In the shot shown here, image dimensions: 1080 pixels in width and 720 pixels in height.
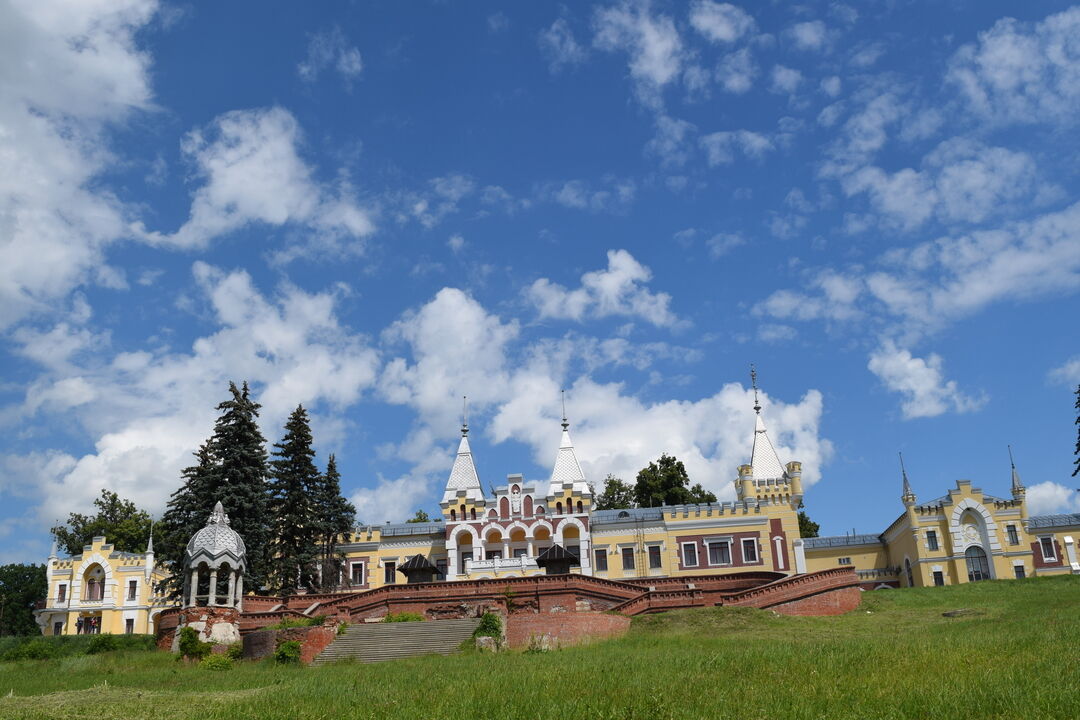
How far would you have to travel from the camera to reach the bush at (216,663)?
30891 mm

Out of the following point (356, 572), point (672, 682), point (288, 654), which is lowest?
point (672, 682)

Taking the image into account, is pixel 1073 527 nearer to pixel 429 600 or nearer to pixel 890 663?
pixel 429 600

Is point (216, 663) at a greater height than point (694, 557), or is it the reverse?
point (694, 557)

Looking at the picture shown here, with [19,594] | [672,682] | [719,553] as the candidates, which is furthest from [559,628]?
[19,594]

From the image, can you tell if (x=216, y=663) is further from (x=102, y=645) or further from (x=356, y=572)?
(x=356, y=572)

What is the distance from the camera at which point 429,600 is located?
38.2 metres

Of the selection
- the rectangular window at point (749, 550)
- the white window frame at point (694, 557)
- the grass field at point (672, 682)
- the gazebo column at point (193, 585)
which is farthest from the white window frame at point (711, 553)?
the gazebo column at point (193, 585)

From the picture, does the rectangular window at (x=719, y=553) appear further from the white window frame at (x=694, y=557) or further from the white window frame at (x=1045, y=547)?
the white window frame at (x=1045, y=547)

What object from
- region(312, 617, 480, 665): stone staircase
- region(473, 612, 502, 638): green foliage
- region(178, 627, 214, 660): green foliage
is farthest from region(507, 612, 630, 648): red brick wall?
region(178, 627, 214, 660): green foliage

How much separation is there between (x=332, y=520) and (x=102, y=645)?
16.4 m

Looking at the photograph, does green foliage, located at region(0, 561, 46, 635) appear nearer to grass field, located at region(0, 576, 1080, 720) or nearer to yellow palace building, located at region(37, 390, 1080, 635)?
yellow palace building, located at region(37, 390, 1080, 635)

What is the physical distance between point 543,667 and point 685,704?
7262 millimetres

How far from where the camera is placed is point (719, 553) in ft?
178

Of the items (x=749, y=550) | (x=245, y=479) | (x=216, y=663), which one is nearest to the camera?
(x=216, y=663)
